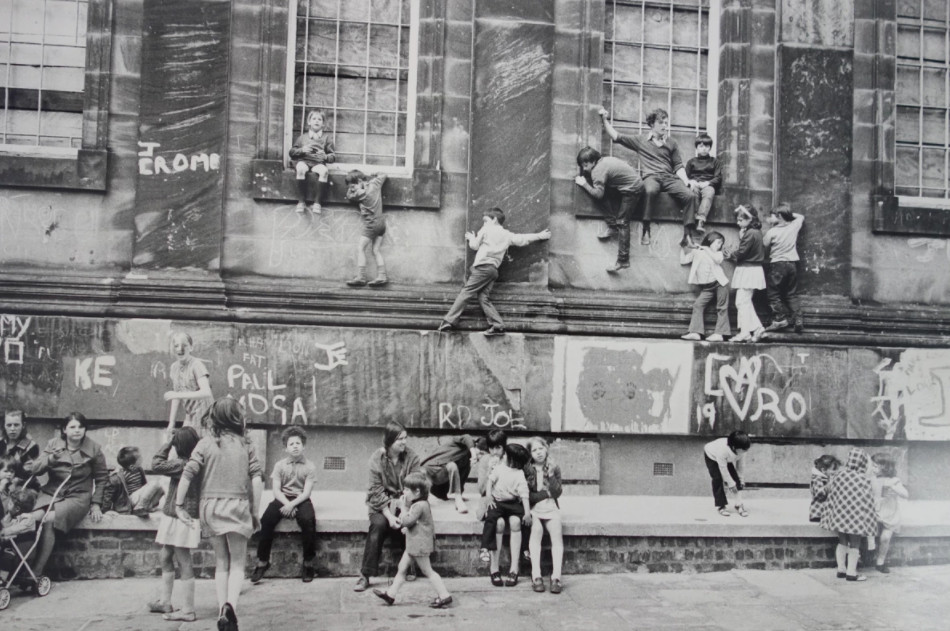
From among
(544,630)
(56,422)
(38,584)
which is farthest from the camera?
(56,422)

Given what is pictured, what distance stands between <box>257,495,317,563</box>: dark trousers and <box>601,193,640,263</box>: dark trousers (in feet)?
17.5

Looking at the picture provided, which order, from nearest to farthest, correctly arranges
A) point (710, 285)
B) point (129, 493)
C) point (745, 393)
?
point (129, 493), point (745, 393), point (710, 285)

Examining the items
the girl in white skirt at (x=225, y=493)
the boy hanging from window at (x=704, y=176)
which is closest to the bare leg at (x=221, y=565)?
the girl in white skirt at (x=225, y=493)

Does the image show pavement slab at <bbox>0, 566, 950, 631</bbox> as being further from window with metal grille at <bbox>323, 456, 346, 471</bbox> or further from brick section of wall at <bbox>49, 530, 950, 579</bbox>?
window with metal grille at <bbox>323, 456, 346, 471</bbox>

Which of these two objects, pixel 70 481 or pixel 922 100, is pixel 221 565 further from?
pixel 922 100

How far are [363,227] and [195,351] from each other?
99.4 inches

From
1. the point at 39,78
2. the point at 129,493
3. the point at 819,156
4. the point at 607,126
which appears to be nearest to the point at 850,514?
the point at 819,156

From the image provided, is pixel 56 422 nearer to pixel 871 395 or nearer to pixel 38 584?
pixel 38 584

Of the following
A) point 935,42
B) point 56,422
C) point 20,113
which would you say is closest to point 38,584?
point 56,422

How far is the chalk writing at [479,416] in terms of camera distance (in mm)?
11859

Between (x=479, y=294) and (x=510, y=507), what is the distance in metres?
3.23

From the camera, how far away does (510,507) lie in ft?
31.4

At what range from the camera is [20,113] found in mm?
12070

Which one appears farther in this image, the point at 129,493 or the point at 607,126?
the point at 607,126
